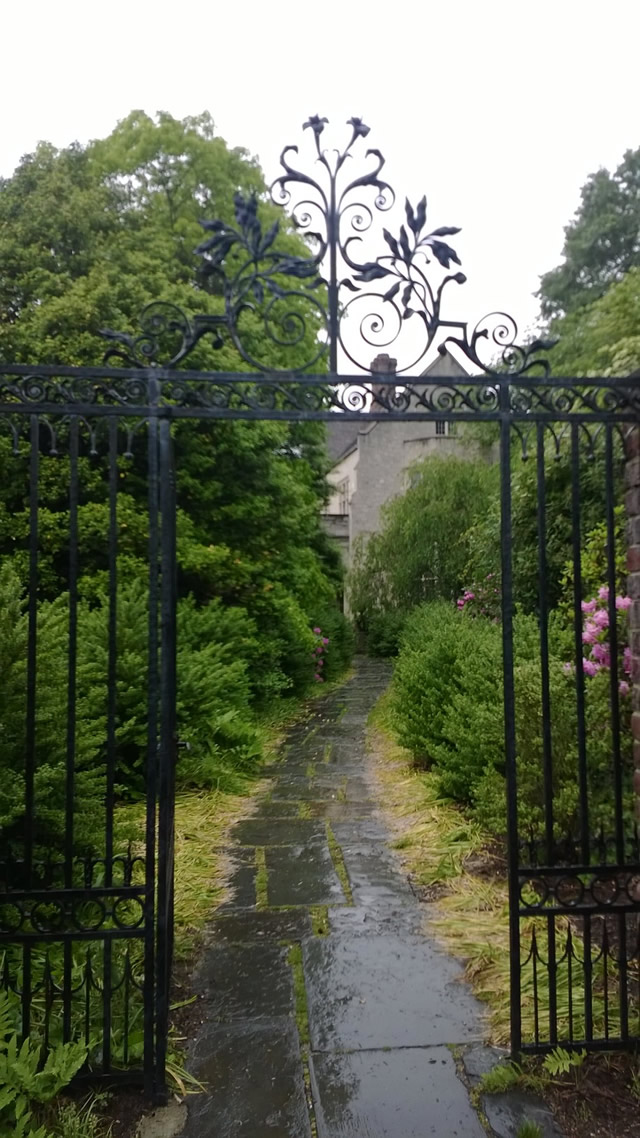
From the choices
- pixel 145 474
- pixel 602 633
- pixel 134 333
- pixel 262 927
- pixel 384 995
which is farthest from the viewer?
pixel 134 333

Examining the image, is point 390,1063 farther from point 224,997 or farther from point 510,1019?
point 224,997

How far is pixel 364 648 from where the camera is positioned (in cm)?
2123

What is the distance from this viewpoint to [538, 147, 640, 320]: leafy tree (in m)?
22.7

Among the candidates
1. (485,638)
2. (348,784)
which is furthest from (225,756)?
(485,638)

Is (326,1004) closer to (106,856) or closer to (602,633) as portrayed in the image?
(106,856)

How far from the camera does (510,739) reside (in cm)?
290

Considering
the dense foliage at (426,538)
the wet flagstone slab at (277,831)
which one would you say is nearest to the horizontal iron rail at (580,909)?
the wet flagstone slab at (277,831)

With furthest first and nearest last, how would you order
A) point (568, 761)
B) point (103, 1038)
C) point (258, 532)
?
point (258, 532), point (568, 761), point (103, 1038)

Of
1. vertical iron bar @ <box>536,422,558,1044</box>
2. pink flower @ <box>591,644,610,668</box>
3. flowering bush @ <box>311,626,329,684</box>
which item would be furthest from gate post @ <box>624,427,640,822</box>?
flowering bush @ <box>311,626,329,684</box>

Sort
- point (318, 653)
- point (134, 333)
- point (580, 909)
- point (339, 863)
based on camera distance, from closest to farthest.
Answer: point (580, 909)
point (339, 863)
point (134, 333)
point (318, 653)

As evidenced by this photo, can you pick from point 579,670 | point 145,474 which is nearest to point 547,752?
point 579,670

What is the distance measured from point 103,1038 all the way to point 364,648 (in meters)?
18.6

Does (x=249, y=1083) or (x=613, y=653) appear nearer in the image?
(x=249, y=1083)

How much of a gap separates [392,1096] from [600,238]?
24644 mm
